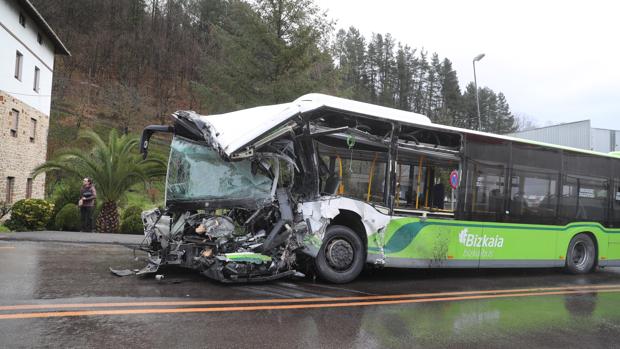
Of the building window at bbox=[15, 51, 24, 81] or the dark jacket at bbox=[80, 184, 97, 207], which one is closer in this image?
the dark jacket at bbox=[80, 184, 97, 207]

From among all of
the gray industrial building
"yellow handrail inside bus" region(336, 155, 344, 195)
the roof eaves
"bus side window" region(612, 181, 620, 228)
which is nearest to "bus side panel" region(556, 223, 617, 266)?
"bus side window" region(612, 181, 620, 228)

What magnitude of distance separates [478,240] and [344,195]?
3184 mm

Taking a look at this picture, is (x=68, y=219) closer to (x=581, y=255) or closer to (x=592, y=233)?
(x=581, y=255)

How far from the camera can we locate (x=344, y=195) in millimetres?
8148

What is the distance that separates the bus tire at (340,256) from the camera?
7.84 meters

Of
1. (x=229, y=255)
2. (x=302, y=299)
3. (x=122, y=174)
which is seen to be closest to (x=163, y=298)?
(x=229, y=255)

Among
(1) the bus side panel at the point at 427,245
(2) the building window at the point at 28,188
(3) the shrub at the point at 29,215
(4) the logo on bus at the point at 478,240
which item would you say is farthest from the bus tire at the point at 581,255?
(2) the building window at the point at 28,188

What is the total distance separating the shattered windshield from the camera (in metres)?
7.68

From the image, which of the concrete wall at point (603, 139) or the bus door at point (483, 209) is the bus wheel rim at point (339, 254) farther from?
the concrete wall at point (603, 139)

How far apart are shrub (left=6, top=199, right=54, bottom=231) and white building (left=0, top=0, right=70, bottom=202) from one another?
6445 mm

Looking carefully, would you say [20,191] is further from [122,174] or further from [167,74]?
[167,74]

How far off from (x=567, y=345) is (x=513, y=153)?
534cm

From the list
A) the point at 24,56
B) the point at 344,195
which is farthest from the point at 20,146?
the point at 344,195

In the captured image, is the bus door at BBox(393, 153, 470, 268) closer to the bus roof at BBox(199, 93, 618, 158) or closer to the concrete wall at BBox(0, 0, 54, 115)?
the bus roof at BBox(199, 93, 618, 158)
